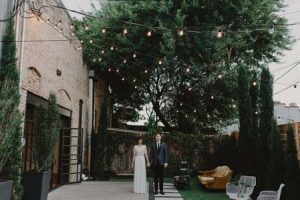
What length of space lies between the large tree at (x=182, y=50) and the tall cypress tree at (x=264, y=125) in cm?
169

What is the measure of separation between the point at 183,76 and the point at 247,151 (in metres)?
6.69

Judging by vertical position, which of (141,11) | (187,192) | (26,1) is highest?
(141,11)

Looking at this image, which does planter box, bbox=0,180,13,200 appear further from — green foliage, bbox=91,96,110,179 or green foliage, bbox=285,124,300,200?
green foliage, bbox=91,96,110,179

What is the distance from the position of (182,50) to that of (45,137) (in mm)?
6997

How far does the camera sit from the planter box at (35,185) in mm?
6305

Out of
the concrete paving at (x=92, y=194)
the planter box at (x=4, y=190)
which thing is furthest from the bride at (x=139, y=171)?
the planter box at (x=4, y=190)

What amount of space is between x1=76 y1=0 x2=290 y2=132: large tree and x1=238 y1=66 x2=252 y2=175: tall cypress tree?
1793mm

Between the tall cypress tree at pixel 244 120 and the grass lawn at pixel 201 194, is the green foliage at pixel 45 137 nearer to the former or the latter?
the grass lawn at pixel 201 194

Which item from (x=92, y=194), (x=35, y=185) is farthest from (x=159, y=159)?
(x=35, y=185)

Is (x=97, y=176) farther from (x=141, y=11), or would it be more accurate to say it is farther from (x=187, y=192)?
(x=141, y=11)

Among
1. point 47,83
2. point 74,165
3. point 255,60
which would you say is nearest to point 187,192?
point 74,165

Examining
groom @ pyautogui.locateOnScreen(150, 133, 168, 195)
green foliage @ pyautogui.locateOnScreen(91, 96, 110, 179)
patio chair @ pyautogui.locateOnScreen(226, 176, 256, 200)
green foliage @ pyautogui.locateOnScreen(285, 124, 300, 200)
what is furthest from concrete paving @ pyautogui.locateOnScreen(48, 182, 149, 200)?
green foliage @ pyautogui.locateOnScreen(285, 124, 300, 200)

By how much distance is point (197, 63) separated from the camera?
13023 mm

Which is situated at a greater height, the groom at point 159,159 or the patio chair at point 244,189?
the groom at point 159,159
